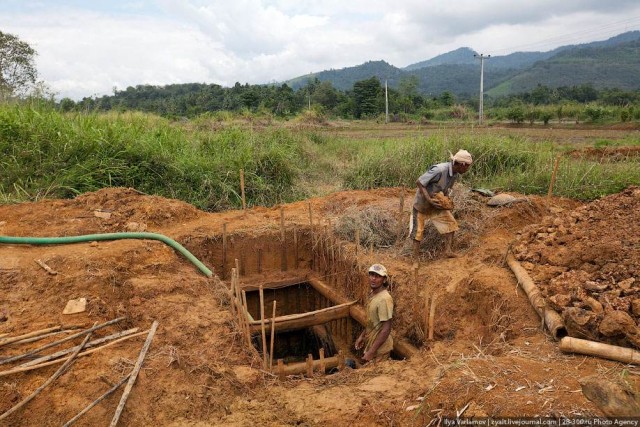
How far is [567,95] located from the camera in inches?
1626

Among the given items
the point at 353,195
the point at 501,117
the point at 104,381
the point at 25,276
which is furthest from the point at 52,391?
the point at 501,117

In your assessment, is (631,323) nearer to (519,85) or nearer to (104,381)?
(104,381)

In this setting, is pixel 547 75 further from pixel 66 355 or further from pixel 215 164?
pixel 66 355

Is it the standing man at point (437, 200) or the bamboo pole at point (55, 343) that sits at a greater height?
the standing man at point (437, 200)

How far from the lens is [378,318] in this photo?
4.41 meters

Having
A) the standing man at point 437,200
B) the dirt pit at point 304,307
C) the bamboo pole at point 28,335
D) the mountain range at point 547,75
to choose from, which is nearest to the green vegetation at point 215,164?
the dirt pit at point 304,307

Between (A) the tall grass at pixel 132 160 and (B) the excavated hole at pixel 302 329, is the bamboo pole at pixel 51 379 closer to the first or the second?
(B) the excavated hole at pixel 302 329

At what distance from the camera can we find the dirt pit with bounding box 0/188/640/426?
312 cm

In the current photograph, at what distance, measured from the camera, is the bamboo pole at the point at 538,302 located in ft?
11.9

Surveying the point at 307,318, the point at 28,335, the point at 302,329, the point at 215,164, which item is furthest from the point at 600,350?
the point at 215,164

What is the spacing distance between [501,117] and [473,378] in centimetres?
2910

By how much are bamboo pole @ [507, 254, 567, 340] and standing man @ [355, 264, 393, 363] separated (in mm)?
1303

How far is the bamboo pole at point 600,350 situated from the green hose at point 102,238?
3.85 metres

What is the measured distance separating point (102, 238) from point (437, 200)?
406 cm
